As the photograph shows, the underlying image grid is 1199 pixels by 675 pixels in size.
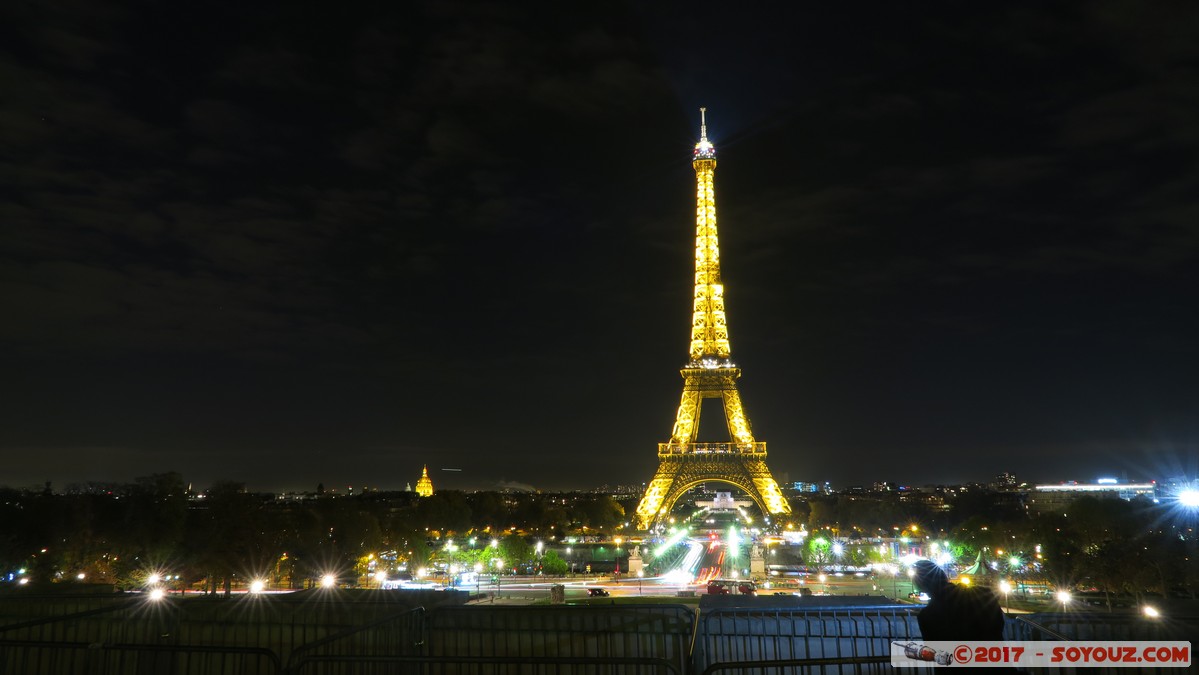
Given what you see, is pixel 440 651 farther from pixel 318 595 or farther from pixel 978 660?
pixel 978 660

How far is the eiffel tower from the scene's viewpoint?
75812 millimetres

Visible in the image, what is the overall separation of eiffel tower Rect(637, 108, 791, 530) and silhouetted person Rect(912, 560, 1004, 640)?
230ft

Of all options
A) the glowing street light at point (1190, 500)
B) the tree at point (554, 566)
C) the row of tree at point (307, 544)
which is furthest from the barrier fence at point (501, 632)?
the glowing street light at point (1190, 500)

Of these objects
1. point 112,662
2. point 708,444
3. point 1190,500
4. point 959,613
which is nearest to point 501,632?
point 112,662

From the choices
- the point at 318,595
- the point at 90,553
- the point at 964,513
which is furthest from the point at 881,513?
the point at 318,595

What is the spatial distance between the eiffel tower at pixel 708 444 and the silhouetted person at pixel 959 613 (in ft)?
230

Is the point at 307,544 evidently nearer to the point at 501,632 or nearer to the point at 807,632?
the point at 501,632

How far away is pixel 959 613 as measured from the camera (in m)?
5.37

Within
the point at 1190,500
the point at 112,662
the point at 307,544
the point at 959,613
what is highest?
A: the point at 1190,500

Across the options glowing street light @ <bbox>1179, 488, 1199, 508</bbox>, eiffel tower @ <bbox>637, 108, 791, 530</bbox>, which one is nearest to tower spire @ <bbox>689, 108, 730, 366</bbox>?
eiffel tower @ <bbox>637, 108, 791, 530</bbox>

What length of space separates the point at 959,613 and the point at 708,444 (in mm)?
73760

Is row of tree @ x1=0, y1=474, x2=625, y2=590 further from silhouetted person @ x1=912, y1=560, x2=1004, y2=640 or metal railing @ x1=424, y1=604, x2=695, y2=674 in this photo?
silhouetted person @ x1=912, y1=560, x2=1004, y2=640

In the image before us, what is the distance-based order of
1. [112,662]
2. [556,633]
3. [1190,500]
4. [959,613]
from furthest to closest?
[1190,500] → [556,633] → [112,662] → [959,613]

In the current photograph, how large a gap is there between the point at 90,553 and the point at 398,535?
2248cm
